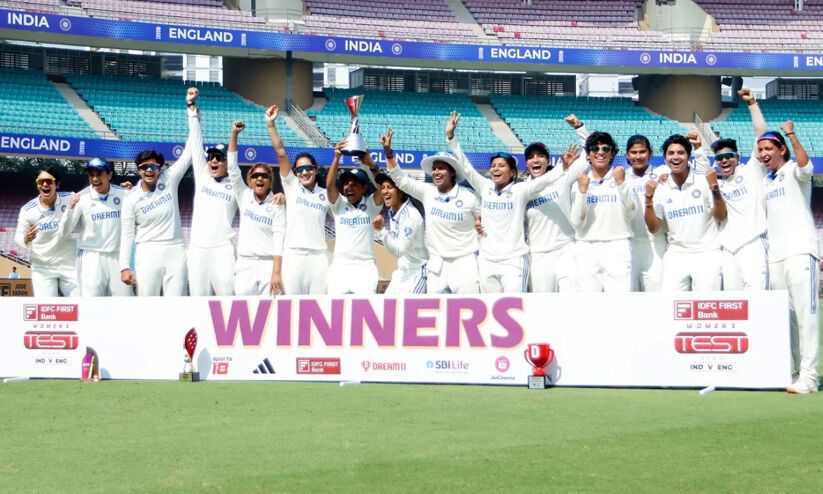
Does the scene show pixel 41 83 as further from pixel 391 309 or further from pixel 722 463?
pixel 722 463

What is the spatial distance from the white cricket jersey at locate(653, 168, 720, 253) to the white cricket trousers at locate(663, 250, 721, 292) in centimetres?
6

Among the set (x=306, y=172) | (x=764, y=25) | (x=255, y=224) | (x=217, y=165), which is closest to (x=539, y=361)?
(x=306, y=172)

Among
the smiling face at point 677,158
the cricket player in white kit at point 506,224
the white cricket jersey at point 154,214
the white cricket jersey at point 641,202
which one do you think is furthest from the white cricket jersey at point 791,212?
the white cricket jersey at point 154,214

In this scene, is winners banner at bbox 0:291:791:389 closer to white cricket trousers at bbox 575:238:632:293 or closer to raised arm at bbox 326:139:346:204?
white cricket trousers at bbox 575:238:632:293

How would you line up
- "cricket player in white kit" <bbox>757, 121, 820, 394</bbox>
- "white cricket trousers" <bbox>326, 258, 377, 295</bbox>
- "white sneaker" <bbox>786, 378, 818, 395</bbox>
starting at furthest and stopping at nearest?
"white cricket trousers" <bbox>326, 258, 377, 295</bbox> → "cricket player in white kit" <bbox>757, 121, 820, 394</bbox> → "white sneaker" <bbox>786, 378, 818, 395</bbox>

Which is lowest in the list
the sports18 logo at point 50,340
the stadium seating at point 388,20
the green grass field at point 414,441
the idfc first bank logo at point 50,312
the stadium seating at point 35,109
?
the green grass field at point 414,441

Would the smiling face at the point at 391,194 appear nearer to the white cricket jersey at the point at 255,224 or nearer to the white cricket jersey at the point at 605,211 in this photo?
the white cricket jersey at the point at 255,224

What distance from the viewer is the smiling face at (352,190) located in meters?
11.1

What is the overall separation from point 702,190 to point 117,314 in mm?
6294

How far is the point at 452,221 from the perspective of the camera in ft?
35.2

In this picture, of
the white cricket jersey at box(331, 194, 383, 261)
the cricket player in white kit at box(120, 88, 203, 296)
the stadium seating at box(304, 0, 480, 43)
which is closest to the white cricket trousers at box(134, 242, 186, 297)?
the cricket player in white kit at box(120, 88, 203, 296)

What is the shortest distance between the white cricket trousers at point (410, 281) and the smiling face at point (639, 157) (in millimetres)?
2464

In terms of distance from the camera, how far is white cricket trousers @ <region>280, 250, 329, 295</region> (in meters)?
11.3

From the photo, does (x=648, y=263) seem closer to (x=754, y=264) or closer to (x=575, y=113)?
(x=754, y=264)
